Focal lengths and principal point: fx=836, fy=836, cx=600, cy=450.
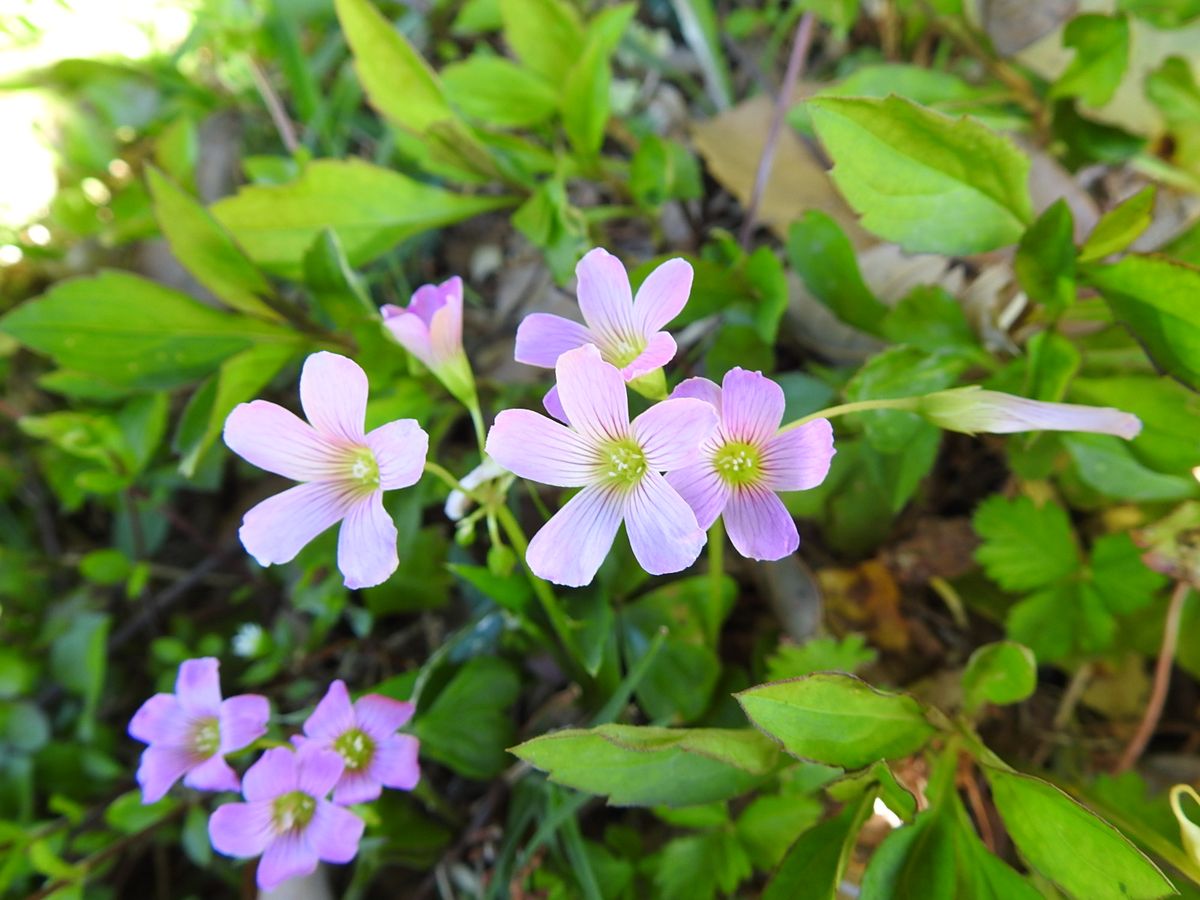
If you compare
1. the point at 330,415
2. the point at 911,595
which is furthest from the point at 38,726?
the point at 911,595

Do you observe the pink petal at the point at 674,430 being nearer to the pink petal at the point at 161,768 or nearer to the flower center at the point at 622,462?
the flower center at the point at 622,462

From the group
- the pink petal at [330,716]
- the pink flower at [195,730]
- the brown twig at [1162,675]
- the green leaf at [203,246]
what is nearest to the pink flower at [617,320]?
the pink petal at [330,716]

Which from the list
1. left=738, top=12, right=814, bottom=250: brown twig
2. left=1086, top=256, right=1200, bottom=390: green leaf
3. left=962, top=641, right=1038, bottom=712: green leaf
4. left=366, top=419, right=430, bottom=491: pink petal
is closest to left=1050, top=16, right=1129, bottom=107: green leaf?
left=738, top=12, right=814, bottom=250: brown twig

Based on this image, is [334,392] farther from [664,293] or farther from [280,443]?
[664,293]

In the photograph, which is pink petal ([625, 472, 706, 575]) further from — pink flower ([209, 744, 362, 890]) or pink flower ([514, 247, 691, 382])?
pink flower ([209, 744, 362, 890])

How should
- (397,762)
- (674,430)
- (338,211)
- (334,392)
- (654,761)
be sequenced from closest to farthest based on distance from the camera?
1. (674,430)
2. (334,392)
3. (654,761)
4. (397,762)
5. (338,211)

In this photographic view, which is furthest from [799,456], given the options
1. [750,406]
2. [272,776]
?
[272,776]

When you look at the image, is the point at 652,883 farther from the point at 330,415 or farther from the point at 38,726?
the point at 38,726
